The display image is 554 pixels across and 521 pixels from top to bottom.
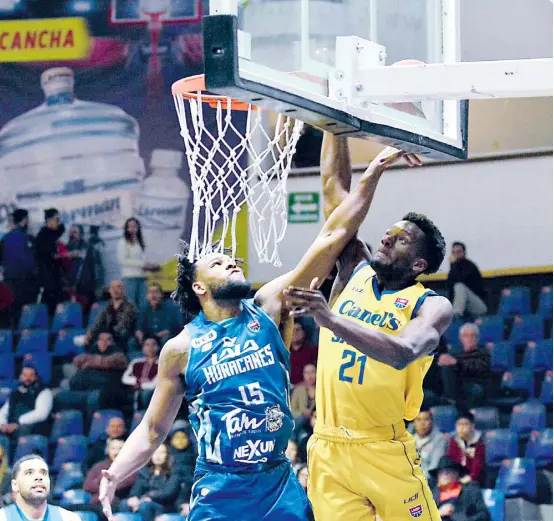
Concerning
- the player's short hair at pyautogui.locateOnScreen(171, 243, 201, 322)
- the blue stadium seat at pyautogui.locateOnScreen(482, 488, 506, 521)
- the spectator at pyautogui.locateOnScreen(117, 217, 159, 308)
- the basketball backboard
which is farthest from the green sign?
the basketball backboard

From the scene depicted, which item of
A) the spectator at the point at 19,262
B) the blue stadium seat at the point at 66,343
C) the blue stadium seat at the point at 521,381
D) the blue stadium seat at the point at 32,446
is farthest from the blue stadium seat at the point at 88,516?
the blue stadium seat at the point at 521,381

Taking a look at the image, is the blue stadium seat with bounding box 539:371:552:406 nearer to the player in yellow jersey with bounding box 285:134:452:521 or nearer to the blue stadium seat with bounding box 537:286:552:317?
the blue stadium seat with bounding box 537:286:552:317

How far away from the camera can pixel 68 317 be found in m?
12.5

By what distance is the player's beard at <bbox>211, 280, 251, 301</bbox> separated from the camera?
546 centimetres

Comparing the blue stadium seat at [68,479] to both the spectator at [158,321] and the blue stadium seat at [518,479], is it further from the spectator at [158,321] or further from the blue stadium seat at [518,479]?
the blue stadium seat at [518,479]

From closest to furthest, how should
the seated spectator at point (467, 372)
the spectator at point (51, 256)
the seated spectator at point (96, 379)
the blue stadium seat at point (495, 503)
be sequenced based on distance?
the blue stadium seat at point (495, 503)
the seated spectator at point (467, 372)
the seated spectator at point (96, 379)
the spectator at point (51, 256)

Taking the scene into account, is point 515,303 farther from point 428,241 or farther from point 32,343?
point 428,241

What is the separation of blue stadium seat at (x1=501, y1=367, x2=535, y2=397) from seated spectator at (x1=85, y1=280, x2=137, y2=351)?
353 cm

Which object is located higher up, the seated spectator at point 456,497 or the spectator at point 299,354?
the spectator at point 299,354

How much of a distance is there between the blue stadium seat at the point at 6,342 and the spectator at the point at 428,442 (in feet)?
14.5

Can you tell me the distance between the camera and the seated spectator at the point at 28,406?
37.5ft

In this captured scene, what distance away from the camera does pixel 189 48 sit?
12930 millimetres

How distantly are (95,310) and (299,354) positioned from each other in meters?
2.49

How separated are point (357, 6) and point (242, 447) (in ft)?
6.30
